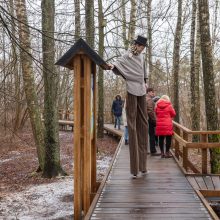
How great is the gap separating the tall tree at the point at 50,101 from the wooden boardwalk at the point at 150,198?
3.49 meters

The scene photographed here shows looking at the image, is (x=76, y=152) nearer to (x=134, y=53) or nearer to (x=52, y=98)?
(x=134, y=53)

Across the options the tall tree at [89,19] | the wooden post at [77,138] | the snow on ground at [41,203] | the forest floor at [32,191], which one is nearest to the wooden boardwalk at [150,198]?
the wooden post at [77,138]

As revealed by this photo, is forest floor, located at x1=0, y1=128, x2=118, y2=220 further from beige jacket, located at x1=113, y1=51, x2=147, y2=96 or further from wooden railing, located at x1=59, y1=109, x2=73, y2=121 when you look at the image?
wooden railing, located at x1=59, y1=109, x2=73, y2=121

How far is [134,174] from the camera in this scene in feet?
25.8

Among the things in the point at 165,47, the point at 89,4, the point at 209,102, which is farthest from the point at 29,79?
the point at 165,47

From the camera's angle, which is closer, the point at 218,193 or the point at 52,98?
the point at 218,193

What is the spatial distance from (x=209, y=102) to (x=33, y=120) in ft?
18.4

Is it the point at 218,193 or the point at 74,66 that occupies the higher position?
the point at 74,66

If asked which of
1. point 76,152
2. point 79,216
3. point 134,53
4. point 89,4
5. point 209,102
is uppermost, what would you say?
point 89,4

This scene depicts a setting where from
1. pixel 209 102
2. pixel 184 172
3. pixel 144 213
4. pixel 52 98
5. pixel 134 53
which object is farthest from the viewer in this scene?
pixel 52 98

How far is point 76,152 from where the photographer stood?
6.45 metres

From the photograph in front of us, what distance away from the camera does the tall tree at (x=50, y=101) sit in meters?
11.5

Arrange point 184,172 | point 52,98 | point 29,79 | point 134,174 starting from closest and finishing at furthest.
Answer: point 134,174, point 184,172, point 52,98, point 29,79

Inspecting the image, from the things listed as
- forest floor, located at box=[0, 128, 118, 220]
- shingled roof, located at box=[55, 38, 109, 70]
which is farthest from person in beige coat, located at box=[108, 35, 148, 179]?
forest floor, located at box=[0, 128, 118, 220]
